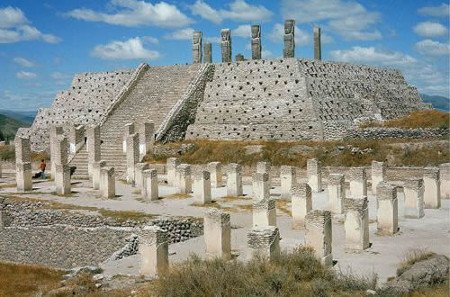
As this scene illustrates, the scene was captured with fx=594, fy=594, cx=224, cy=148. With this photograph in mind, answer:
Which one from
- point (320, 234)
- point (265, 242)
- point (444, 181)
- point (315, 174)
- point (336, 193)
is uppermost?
point (315, 174)

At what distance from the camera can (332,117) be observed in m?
41.2

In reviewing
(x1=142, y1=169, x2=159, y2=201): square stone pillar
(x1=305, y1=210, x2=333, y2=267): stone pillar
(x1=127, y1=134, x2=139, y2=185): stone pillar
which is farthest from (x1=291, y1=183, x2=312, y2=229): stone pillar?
(x1=127, y1=134, x2=139, y2=185): stone pillar

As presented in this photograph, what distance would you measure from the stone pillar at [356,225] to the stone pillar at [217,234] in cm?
350

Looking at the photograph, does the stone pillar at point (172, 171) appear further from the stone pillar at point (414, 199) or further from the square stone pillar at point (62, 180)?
the stone pillar at point (414, 199)

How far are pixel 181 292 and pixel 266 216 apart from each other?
7.67 metres

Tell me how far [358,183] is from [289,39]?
22847 mm

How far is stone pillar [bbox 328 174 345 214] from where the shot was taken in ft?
76.0

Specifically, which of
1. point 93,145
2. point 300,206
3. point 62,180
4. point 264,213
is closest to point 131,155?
point 93,145

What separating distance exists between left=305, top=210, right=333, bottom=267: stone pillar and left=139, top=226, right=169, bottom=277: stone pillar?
379cm

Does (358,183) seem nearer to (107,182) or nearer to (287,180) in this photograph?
(287,180)

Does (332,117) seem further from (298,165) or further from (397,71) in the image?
(397,71)

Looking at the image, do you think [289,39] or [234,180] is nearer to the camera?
[234,180]

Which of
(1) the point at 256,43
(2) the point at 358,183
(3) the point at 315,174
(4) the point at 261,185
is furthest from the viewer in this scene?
(1) the point at 256,43

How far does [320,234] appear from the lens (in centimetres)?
1557
